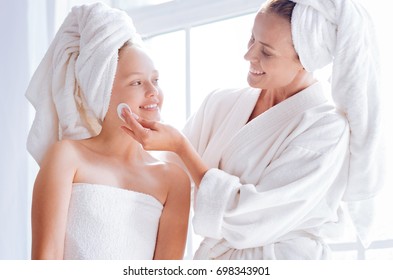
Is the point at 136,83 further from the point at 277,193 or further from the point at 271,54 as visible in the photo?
the point at 277,193

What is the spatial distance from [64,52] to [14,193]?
0.68m

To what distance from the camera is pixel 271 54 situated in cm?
175

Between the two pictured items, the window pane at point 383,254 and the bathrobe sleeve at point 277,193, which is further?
the window pane at point 383,254

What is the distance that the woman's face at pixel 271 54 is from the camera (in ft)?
5.67

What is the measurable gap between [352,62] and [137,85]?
0.52m

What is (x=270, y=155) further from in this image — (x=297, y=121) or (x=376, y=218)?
(x=376, y=218)

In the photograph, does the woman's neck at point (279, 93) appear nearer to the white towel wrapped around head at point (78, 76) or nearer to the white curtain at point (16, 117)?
the white towel wrapped around head at point (78, 76)

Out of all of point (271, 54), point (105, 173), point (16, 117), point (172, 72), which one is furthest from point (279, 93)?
point (16, 117)

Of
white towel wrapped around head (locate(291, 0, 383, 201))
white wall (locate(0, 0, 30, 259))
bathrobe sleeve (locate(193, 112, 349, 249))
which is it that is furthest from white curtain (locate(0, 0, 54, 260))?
white towel wrapped around head (locate(291, 0, 383, 201))

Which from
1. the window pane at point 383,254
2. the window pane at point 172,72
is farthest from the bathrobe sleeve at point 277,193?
the window pane at point 172,72

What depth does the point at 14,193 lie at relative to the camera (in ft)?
7.71

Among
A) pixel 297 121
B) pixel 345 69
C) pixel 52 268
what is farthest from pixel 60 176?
pixel 345 69

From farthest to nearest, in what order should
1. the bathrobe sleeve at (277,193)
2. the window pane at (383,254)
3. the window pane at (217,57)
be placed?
1. the window pane at (217,57)
2. the window pane at (383,254)
3. the bathrobe sleeve at (277,193)

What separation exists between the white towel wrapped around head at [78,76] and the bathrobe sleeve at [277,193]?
0.37 metres
